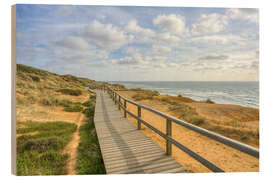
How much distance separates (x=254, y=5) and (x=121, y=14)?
471 cm

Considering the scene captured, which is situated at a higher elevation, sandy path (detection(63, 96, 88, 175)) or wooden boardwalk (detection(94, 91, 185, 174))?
wooden boardwalk (detection(94, 91, 185, 174))

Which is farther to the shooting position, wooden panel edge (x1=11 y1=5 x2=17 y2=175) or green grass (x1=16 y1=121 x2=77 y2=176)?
wooden panel edge (x1=11 y1=5 x2=17 y2=175)

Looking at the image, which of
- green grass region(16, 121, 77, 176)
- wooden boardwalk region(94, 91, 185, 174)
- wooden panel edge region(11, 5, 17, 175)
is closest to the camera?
wooden boardwalk region(94, 91, 185, 174)

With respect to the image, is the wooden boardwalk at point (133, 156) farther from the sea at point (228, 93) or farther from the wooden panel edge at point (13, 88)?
the sea at point (228, 93)

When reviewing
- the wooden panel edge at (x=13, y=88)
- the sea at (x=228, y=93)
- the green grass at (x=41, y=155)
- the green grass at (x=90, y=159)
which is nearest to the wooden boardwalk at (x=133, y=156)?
the green grass at (x=90, y=159)

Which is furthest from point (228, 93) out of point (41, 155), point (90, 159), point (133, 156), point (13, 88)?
point (13, 88)

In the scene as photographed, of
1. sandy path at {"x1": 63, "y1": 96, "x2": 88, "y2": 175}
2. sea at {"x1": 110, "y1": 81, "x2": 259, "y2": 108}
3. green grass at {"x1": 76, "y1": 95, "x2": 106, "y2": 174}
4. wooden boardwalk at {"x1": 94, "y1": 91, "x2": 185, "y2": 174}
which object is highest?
sea at {"x1": 110, "y1": 81, "x2": 259, "y2": 108}

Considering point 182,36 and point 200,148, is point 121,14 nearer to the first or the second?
point 182,36

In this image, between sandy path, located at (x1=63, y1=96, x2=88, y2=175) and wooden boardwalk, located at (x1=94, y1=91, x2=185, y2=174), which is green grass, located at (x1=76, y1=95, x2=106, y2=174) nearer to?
sandy path, located at (x1=63, y1=96, x2=88, y2=175)

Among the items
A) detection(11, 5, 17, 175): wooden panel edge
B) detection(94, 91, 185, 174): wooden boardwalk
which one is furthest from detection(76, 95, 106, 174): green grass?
detection(11, 5, 17, 175): wooden panel edge

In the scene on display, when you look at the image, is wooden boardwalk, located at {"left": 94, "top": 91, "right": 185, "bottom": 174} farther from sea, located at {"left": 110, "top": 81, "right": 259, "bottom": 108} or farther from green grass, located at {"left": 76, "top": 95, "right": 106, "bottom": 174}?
sea, located at {"left": 110, "top": 81, "right": 259, "bottom": 108}

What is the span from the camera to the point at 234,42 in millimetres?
6414

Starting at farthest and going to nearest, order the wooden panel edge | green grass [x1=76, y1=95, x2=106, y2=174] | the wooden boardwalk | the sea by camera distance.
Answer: the sea
the wooden panel edge
green grass [x1=76, y1=95, x2=106, y2=174]
the wooden boardwalk
